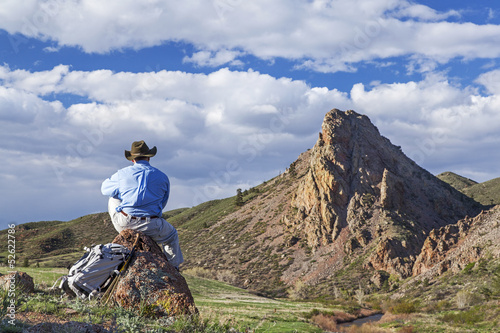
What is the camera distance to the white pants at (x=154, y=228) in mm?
9406

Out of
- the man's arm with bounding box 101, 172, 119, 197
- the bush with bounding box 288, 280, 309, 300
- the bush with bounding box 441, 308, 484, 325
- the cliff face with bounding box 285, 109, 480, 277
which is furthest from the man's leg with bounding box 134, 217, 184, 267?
the cliff face with bounding box 285, 109, 480, 277

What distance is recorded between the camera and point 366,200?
81.0 metres

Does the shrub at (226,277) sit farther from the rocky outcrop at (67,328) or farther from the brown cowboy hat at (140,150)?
the rocky outcrop at (67,328)

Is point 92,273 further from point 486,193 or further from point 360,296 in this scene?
point 486,193

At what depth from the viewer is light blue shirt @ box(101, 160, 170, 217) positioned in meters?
9.31

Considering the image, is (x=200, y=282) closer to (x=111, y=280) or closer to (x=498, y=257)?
(x=498, y=257)

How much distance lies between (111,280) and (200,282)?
47.9 metres

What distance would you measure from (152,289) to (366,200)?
253ft

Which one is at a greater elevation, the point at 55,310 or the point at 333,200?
the point at 333,200

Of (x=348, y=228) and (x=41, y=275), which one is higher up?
(x=348, y=228)

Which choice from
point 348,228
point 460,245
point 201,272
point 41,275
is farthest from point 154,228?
point 201,272

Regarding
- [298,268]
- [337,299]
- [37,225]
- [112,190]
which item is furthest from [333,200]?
[37,225]

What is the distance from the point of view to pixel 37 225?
150125 mm

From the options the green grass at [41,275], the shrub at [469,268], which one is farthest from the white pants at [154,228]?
the shrub at [469,268]
